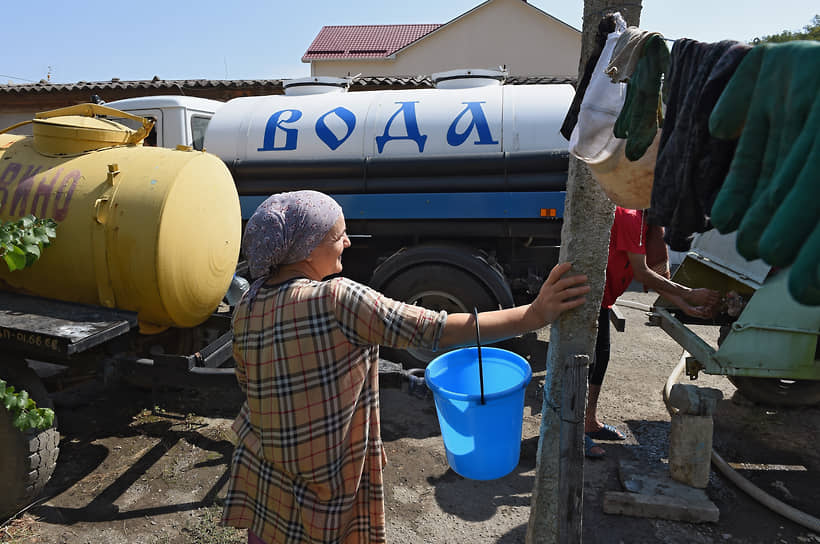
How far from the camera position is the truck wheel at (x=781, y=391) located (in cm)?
429

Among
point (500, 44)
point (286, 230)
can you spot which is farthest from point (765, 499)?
point (500, 44)

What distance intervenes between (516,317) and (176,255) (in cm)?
237

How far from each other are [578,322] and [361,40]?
28.4 metres

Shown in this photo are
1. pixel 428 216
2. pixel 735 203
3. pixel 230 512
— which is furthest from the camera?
pixel 428 216

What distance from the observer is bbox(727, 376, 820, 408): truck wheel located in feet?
14.1

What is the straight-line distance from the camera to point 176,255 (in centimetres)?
322

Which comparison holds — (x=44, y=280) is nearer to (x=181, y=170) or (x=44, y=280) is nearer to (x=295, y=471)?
(x=181, y=170)

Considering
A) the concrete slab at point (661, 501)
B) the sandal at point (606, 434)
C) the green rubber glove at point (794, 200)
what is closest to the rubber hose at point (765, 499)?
the concrete slab at point (661, 501)

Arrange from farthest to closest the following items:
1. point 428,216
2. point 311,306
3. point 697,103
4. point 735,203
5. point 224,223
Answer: point 428,216, point 224,223, point 311,306, point 697,103, point 735,203

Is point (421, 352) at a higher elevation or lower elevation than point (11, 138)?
lower

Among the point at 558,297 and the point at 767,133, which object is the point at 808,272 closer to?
the point at 767,133

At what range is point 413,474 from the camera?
354 centimetres

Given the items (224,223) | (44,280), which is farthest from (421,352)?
(44,280)

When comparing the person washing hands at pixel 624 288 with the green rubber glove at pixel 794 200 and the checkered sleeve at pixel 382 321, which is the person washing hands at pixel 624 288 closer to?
the checkered sleeve at pixel 382 321
